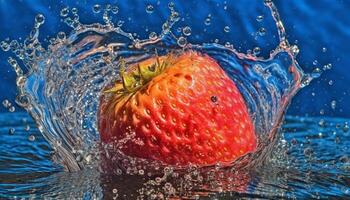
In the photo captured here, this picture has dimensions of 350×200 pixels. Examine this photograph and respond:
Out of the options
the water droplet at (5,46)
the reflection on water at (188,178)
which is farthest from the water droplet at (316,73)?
the water droplet at (5,46)

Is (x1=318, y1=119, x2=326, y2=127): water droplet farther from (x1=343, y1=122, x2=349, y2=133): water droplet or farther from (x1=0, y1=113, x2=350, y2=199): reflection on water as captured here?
(x1=0, y1=113, x2=350, y2=199): reflection on water

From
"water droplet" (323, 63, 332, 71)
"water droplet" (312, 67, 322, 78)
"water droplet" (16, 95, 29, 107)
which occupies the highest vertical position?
"water droplet" (323, 63, 332, 71)

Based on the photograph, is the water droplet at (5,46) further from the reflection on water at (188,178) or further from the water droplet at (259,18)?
the water droplet at (259,18)

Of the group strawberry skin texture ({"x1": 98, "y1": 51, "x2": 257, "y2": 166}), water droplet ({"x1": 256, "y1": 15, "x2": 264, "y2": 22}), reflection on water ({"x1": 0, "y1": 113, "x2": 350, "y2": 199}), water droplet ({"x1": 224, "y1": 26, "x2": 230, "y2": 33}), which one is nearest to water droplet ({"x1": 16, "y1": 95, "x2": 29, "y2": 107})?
reflection on water ({"x1": 0, "y1": 113, "x2": 350, "y2": 199})

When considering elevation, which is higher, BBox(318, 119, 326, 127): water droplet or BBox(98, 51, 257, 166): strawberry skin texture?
BBox(318, 119, 326, 127): water droplet

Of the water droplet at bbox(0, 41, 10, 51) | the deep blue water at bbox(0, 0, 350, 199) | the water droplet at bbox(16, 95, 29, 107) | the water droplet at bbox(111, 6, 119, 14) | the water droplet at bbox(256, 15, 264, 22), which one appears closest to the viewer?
the water droplet at bbox(16, 95, 29, 107)

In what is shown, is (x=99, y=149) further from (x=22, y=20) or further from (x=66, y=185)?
(x=22, y=20)

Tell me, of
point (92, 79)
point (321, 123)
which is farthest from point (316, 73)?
point (321, 123)
